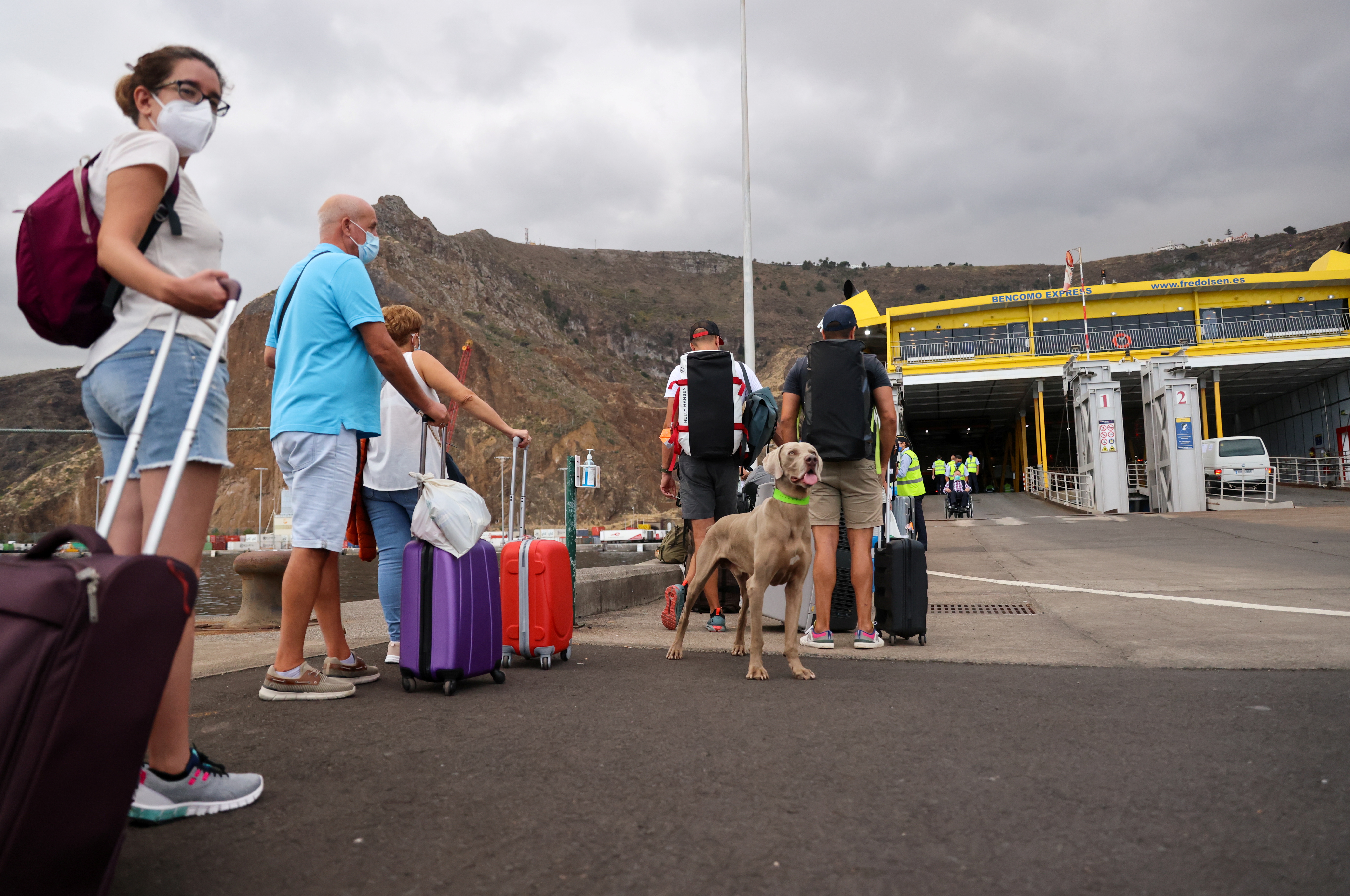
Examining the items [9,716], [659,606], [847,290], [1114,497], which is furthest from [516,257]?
[9,716]

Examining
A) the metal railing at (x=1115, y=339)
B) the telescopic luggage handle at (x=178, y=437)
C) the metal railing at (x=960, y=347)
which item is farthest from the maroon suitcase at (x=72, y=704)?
the metal railing at (x=960, y=347)

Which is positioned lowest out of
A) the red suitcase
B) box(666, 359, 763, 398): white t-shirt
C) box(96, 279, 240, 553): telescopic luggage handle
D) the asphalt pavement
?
the asphalt pavement

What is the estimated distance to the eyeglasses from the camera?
238cm

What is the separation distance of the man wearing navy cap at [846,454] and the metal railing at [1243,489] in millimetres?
21602

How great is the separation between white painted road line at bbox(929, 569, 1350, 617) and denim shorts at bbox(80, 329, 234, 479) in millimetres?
6718

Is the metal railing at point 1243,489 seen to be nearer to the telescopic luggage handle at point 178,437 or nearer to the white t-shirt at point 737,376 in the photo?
the white t-shirt at point 737,376

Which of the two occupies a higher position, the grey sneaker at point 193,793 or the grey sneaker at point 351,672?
the grey sneaker at point 193,793

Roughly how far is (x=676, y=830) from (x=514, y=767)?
70 cm

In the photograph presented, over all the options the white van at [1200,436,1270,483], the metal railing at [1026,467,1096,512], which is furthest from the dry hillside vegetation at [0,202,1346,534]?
the white van at [1200,436,1270,483]

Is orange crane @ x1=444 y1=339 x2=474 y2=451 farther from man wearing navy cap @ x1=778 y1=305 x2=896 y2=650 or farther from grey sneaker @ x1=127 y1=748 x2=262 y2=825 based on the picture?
grey sneaker @ x1=127 y1=748 x2=262 y2=825

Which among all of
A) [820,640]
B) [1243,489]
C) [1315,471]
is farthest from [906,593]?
[1315,471]

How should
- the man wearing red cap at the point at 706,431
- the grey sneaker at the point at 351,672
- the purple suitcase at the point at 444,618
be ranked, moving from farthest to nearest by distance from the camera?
1. the man wearing red cap at the point at 706,431
2. the grey sneaker at the point at 351,672
3. the purple suitcase at the point at 444,618

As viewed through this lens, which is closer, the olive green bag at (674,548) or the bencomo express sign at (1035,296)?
the olive green bag at (674,548)

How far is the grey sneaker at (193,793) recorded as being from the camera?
2086mm
